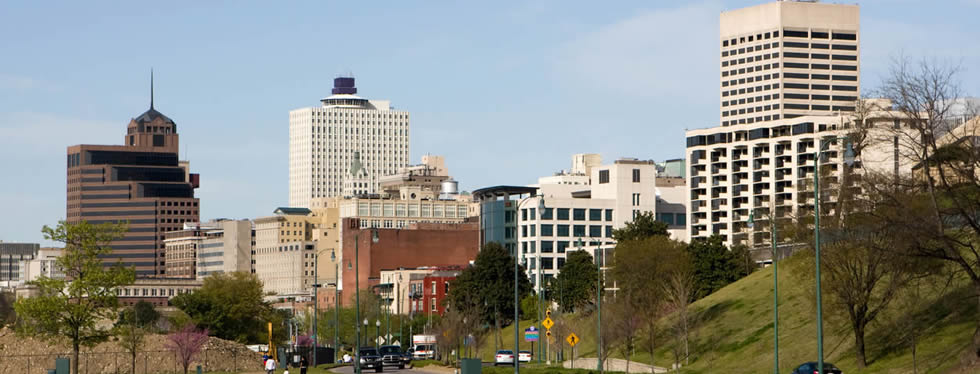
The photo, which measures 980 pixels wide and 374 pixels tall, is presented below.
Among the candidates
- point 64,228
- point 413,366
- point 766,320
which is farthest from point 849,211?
point 64,228

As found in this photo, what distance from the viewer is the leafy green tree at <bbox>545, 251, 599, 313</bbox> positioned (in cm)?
15688

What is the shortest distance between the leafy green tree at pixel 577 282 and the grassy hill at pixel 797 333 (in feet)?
113

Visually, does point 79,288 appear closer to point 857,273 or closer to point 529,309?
point 857,273

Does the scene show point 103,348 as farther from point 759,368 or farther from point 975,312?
point 975,312

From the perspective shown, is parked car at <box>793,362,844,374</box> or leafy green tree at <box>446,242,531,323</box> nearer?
parked car at <box>793,362,844,374</box>

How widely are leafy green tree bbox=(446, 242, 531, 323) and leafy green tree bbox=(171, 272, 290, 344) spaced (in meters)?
22.2

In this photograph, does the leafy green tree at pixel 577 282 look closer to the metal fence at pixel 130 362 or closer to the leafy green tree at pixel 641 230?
the leafy green tree at pixel 641 230

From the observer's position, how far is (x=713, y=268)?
134 meters

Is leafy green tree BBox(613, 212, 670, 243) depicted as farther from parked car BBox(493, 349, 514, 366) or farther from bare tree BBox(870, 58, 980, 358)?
bare tree BBox(870, 58, 980, 358)

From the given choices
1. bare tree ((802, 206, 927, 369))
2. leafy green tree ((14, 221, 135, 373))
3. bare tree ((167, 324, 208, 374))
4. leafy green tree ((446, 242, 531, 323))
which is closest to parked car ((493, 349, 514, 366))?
bare tree ((167, 324, 208, 374))

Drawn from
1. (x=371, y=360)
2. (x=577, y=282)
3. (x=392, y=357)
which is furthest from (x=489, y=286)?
(x=371, y=360)

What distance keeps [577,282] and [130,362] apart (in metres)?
60.5

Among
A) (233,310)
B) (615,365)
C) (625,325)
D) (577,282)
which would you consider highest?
(577,282)

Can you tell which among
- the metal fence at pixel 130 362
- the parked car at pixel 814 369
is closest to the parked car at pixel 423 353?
the metal fence at pixel 130 362
